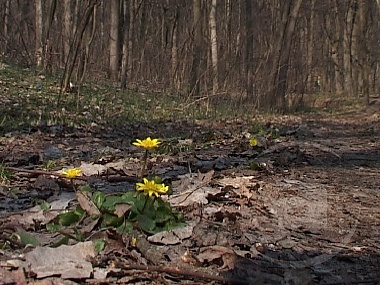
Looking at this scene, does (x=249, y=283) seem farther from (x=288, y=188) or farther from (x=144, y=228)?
(x=288, y=188)

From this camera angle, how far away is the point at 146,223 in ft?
8.41

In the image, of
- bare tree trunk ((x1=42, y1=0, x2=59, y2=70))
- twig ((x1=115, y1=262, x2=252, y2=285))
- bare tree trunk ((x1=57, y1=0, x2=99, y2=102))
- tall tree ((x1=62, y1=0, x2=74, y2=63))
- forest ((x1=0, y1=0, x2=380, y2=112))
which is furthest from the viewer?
forest ((x1=0, y1=0, x2=380, y2=112))

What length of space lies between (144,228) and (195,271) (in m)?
0.46

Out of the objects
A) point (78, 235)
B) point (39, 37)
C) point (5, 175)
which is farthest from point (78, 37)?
point (78, 235)

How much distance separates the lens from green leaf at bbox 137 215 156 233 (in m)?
2.54

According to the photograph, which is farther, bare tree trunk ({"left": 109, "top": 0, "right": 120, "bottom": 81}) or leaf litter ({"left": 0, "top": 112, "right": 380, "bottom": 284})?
bare tree trunk ({"left": 109, "top": 0, "right": 120, "bottom": 81})

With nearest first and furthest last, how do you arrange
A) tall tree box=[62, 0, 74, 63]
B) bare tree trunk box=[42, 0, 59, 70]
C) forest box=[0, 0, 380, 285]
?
forest box=[0, 0, 380, 285]
bare tree trunk box=[42, 0, 59, 70]
tall tree box=[62, 0, 74, 63]

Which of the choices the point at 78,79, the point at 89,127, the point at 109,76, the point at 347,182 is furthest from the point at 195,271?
the point at 109,76

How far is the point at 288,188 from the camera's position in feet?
12.8

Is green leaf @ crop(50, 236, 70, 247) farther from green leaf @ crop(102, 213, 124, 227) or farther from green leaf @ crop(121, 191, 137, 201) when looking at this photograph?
green leaf @ crop(121, 191, 137, 201)

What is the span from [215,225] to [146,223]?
1.27 ft

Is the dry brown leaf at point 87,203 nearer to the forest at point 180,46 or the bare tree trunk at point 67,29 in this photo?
the forest at point 180,46

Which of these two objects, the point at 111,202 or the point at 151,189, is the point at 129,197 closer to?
the point at 111,202

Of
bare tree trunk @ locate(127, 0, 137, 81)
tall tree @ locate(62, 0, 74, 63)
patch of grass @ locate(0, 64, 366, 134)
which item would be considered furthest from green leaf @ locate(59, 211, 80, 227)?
bare tree trunk @ locate(127, 0, 137, 81)
